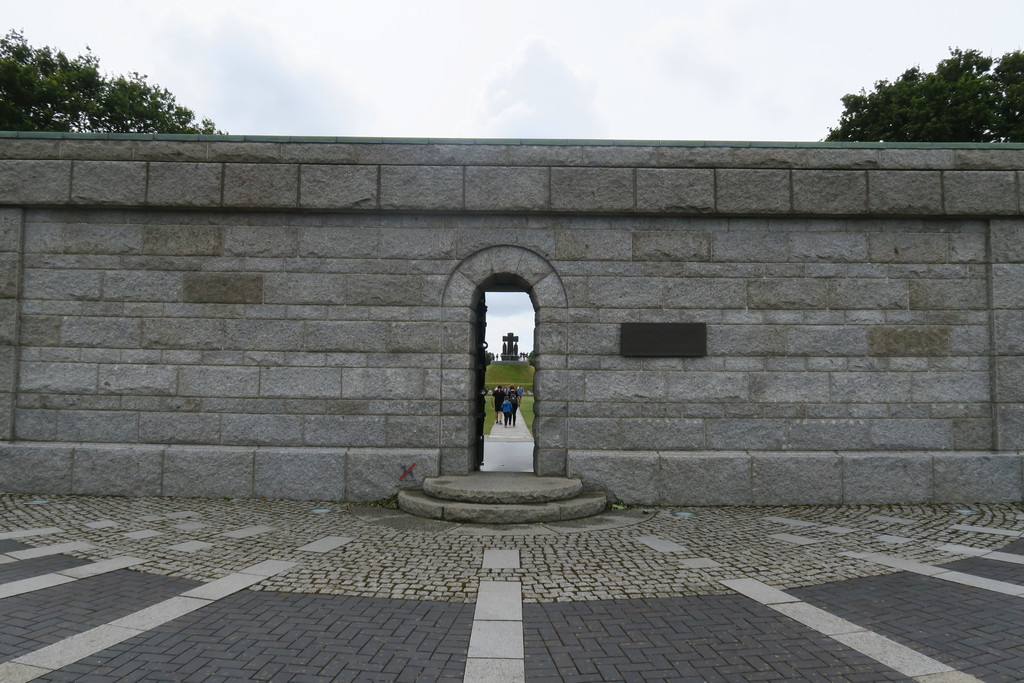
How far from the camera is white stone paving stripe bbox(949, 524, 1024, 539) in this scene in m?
6.08

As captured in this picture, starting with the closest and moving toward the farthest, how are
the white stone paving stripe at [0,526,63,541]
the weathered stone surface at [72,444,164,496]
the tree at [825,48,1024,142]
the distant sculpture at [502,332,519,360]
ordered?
1. the white stone paving stripe at [0,526,63,541]
2. the weathered stone surface at [72,444,164,496]
3. the tree at [825,48,1024,142]
4. the distant sculpture at [502,332,519,360]

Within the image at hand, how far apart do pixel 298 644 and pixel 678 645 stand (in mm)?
2325

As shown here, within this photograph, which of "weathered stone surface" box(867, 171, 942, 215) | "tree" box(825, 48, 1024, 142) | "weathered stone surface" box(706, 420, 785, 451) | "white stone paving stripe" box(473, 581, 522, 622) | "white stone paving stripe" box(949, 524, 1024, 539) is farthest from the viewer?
"tree" box(825, 48, 1024, 142)

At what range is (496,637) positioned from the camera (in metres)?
3.51

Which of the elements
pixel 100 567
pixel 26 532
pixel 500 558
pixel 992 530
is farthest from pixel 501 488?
pixel 992 530

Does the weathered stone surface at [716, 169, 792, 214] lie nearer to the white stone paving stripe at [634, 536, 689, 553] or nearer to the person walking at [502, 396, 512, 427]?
the white stone paving stripe at [634, 536, 689, 553]

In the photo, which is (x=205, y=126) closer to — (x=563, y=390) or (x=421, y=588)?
(x=563, y=390)

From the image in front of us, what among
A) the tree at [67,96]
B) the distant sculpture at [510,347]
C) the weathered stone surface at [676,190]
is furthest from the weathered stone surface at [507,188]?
the distant sculpture at [510,347]

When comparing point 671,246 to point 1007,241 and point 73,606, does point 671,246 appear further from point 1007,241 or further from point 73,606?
point 73,606

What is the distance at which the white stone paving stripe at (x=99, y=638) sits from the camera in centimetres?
304

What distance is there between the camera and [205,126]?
29594mm

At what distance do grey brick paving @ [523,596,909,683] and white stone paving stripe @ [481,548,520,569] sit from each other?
3.01 feet

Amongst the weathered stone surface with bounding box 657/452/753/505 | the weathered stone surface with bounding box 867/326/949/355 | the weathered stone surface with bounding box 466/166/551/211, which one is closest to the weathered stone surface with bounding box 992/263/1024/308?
the weathered stone surface with bounding box 867/326/949/355

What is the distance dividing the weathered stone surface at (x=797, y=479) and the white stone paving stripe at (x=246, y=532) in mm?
6149
